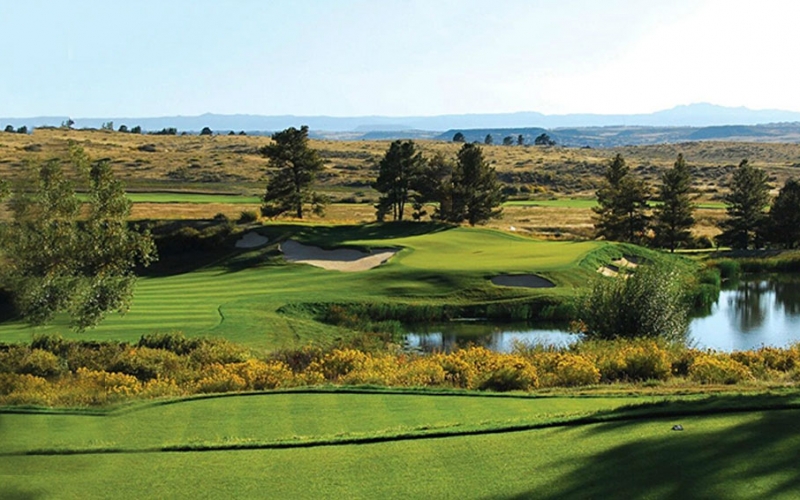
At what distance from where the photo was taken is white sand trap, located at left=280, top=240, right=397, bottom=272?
4231 centimetres

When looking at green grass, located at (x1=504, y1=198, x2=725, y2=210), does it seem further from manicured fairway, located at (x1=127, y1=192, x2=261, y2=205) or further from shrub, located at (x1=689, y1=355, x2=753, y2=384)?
shrub, located at (x1=689, y1=355, x2=753, y2=384)

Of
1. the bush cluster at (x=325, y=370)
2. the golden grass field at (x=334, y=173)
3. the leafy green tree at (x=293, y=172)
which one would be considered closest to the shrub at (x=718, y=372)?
the bush cluster at (x=325, y=370)

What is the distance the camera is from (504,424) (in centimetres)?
1334

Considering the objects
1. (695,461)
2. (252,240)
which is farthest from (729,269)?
(695,461)

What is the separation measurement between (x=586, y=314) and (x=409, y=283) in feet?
41.8

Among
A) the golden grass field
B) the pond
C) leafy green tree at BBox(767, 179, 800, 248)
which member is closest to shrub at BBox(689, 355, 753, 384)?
the pond

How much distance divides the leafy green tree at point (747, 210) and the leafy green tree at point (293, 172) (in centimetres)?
2850

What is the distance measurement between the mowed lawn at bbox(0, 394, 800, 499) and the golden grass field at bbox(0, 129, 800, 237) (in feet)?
119

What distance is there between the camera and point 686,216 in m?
56.3

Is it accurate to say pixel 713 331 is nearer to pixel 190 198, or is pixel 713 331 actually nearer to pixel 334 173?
pixel 190 198

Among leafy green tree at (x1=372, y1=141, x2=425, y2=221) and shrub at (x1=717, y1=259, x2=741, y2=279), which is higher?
leafy green tree at (x1=372, y1=141, x2=425, y2=221)

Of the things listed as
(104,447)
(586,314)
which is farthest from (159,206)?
(104,447)

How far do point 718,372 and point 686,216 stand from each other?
133 ft

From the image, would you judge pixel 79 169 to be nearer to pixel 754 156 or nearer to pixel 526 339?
pixel 526 339
